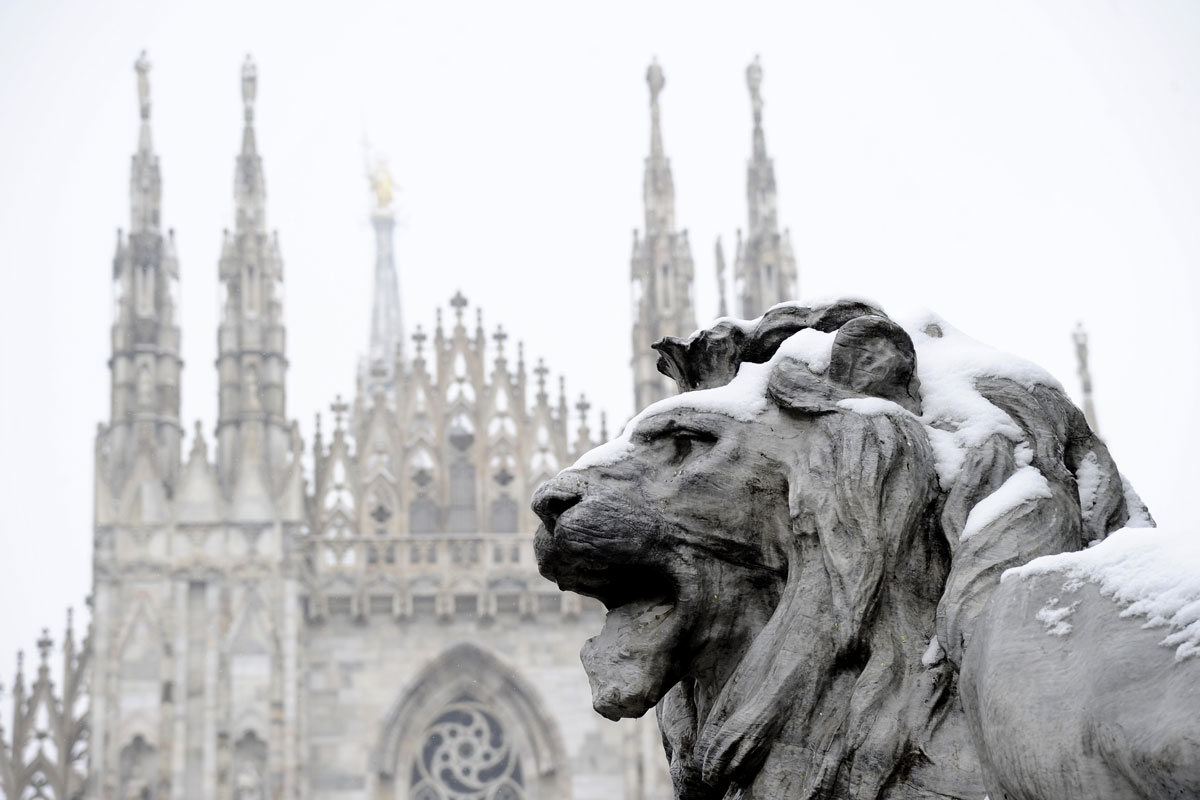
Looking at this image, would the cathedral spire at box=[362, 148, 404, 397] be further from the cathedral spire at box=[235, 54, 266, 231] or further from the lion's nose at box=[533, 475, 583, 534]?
the lion's nose at box=[533, 475, 583, 534]

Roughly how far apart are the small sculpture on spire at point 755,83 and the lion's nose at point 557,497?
17949 millimetres

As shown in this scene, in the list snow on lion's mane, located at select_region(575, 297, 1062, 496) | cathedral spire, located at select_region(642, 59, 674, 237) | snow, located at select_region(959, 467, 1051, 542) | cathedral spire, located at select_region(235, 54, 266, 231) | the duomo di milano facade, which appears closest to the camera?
snow, located at select_region(959, 467, 1051, 542)

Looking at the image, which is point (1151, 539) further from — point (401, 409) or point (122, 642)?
point (401, 409)

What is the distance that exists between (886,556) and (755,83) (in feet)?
60.1

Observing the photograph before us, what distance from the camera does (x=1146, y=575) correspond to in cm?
125

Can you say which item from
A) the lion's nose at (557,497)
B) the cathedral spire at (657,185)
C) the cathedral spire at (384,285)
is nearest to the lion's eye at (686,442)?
the lion's nose at (557,497)

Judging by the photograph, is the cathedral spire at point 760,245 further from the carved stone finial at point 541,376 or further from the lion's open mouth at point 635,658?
the lion's open mouth at point 635,658

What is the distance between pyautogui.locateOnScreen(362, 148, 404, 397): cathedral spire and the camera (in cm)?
2695

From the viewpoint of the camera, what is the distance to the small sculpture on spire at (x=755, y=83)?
19.2 m

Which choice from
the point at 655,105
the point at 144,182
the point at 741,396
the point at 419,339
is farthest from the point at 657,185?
the point at 741,396

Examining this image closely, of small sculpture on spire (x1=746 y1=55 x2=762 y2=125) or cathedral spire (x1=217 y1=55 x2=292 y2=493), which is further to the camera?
small sculpture on spire (x1=746 y1=55 x2=762 y2=125)

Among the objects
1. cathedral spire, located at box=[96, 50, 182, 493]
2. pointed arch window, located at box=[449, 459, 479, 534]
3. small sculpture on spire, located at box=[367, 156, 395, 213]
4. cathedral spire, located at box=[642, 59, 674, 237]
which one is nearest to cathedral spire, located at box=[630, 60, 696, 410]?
cathedral spire, located at box=[642, 59, 674, 237]

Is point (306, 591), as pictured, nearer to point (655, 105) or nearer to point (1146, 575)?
point (655, 105)

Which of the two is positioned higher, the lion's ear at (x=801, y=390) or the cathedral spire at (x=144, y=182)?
the cathedral spire at (x=144, y=182)
